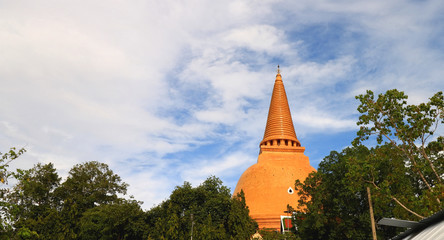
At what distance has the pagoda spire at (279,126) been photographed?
129 feet

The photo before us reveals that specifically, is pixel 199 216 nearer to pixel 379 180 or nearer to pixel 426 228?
pixel 379 180

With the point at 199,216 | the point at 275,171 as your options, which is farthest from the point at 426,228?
the point at 275,171

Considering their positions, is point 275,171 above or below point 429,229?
above

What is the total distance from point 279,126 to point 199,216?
56.9 feet

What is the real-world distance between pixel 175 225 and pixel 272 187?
12.7 metres

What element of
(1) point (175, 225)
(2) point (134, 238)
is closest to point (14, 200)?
(2) point (134, 238)

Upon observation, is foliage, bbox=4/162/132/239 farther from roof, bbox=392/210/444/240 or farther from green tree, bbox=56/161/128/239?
roof, bbox=392/210/444/240

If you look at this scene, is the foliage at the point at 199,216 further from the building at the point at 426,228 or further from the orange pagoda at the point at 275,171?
the building at the point at 426,228

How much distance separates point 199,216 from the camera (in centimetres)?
2597

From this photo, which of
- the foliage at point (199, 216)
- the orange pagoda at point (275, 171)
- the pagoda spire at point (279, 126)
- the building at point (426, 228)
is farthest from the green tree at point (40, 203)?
the building at point (426, 228)

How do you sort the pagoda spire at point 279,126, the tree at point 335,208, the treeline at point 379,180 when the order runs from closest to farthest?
the treeline at point 379,180 < the tree at point 335,208 < the pagoda spire at point 279,126

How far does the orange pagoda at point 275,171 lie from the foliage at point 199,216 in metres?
5.38

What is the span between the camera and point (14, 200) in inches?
1296

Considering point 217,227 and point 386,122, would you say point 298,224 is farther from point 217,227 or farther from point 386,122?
point 386,122
